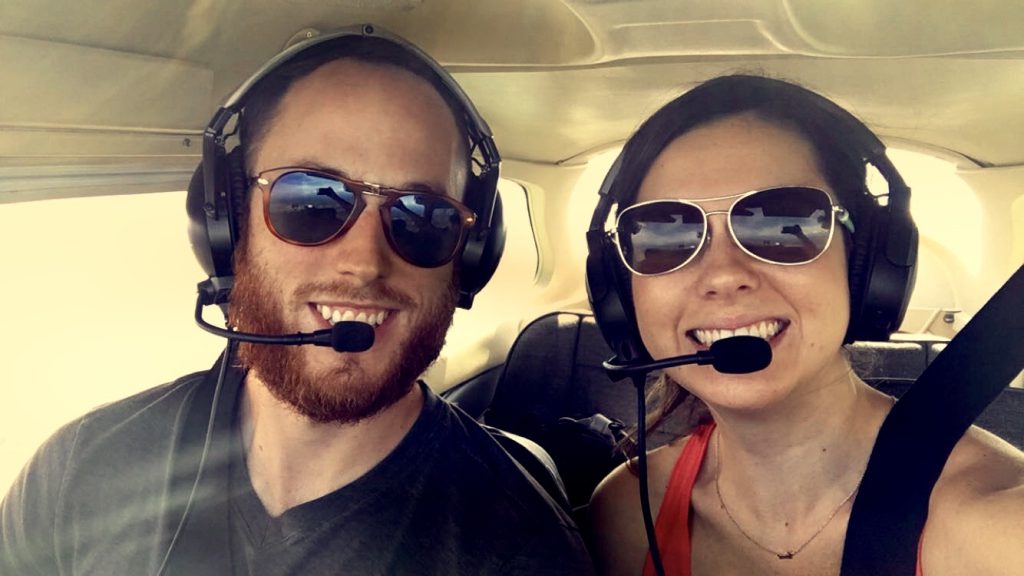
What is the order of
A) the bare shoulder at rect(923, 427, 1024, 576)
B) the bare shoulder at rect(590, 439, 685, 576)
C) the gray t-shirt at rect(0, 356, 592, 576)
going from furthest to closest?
the bare shoulder at rect(590, 439, 685, 576)
the gray t-shirt at rect(0, 356, 592, 576)
the bare shoulder at rect(923, 427, 1024, 576)

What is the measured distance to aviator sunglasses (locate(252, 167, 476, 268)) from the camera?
1.07m

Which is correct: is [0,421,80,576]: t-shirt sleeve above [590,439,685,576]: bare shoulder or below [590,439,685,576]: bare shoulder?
above

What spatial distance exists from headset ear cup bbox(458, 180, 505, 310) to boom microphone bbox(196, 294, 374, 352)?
0.26m

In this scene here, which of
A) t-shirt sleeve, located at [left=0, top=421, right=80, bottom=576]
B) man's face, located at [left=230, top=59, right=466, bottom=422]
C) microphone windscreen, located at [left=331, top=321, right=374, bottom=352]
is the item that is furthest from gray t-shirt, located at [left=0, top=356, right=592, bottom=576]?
microphone windscreen, located at [left=331, top=321, right=374, bottom=352]

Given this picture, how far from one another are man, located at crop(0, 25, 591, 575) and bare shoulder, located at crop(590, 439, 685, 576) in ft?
0.56

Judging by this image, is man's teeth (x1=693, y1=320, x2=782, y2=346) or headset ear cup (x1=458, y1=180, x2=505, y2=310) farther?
headset ear cup (x1=458, y1=180, x2=505, y2=310)

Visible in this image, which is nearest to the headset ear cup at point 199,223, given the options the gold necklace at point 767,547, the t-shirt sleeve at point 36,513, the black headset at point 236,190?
the black headset at point 236,190

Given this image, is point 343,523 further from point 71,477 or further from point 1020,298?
point 1020,298

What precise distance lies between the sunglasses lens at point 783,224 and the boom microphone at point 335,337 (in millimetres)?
504

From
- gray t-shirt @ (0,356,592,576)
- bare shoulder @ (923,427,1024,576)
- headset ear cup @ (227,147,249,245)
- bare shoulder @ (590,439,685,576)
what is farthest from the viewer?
bare shoulder @ (590,439,685,576)

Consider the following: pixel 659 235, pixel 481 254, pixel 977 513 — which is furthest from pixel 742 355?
pixel 481 254

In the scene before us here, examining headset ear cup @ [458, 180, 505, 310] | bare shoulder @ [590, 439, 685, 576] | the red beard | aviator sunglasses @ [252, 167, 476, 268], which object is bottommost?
bare shoulder @ [590, 439, 685, 576]

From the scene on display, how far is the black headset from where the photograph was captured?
1094 millimetres

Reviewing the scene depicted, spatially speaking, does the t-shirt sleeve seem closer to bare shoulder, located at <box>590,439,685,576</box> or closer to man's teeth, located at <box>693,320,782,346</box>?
bare shoulder, located at <box>590,439,685,576</box>
